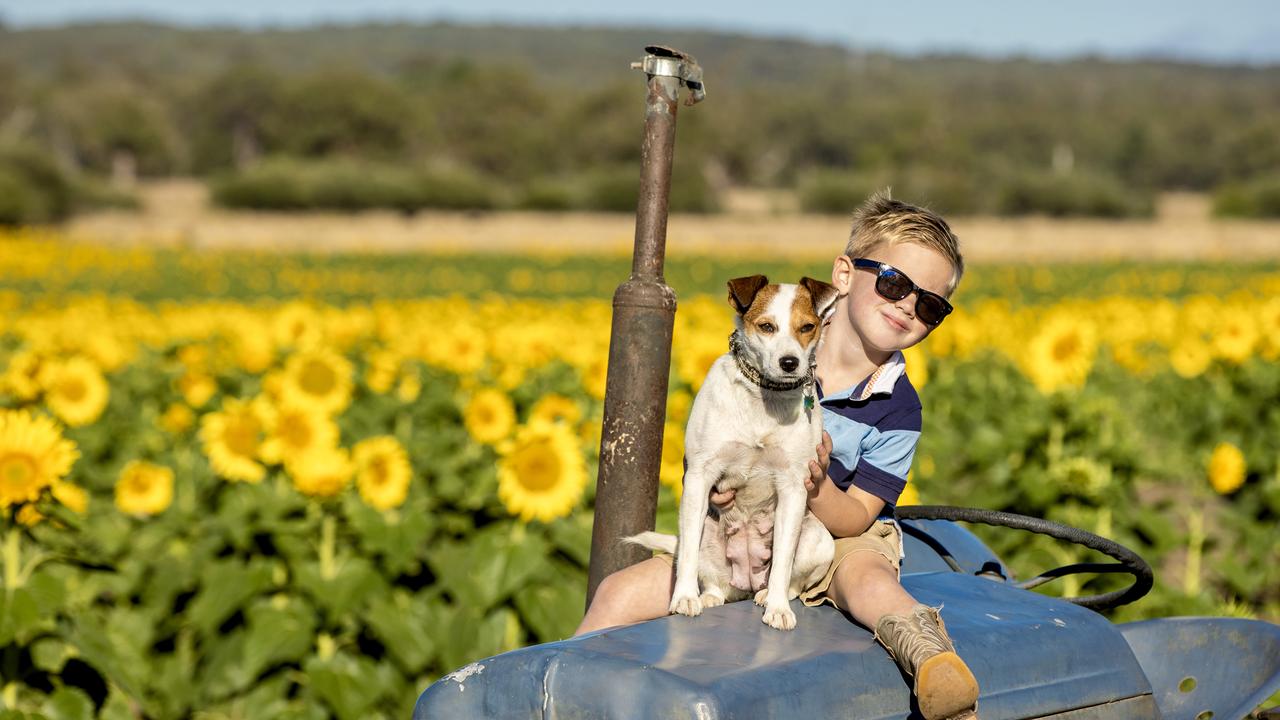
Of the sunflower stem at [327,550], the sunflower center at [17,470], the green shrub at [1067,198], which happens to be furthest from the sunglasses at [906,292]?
the green shrub at [1067,198]

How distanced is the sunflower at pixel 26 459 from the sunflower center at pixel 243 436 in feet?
6.24

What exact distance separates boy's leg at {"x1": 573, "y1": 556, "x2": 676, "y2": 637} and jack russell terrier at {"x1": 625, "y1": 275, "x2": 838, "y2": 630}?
0.10m

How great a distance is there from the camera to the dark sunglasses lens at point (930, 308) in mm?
2979

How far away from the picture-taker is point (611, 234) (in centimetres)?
4425

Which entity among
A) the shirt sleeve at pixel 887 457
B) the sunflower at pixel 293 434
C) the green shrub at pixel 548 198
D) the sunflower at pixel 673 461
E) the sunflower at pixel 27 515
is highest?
the shirt sleeve at pixel 887 457

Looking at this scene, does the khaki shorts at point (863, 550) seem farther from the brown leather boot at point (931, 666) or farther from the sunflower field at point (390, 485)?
the sunflower field at point (390, 485)

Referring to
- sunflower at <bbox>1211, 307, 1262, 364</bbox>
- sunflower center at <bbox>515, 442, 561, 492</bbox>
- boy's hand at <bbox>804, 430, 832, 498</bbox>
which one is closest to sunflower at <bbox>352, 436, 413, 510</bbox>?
sunflower center at <bbox>515, 442, 561, 492</bbox>

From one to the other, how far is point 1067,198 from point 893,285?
63913 millimetres

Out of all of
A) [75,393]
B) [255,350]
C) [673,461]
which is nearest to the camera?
[673,461]

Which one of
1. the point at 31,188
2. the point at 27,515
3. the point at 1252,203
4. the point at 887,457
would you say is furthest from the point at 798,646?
the point at 1252,203

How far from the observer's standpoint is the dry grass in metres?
39.4

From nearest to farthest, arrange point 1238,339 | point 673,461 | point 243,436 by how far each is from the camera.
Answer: point 673,461
point 243,436
point 1238,339

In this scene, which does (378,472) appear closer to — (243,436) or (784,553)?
(243,436)

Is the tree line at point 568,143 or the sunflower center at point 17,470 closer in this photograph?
the sunflower center at point 17,470
